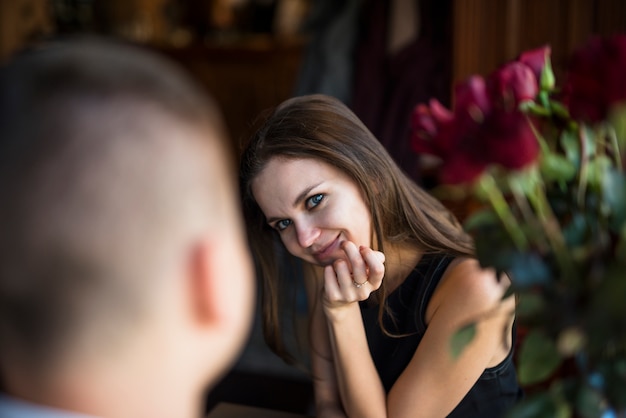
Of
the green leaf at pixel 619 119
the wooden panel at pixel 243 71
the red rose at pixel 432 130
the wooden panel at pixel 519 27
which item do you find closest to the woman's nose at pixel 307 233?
the red rose at pixel 432 130

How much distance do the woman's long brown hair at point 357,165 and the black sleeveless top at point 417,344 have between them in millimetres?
38

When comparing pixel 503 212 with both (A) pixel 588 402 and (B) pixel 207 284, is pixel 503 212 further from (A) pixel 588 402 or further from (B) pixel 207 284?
(B) pixel 207 284

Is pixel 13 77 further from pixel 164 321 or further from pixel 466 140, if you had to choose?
pixel 466 140

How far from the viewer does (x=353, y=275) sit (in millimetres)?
1261

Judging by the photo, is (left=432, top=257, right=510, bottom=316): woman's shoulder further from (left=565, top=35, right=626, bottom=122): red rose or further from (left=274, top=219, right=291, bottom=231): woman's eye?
(left=565, top=35, right=626, bottom=122): red rose

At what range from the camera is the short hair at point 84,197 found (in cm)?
52

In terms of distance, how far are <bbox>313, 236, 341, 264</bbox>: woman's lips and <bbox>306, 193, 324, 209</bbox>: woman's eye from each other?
0.24 ft

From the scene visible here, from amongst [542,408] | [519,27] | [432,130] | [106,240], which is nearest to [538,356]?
[542,408]

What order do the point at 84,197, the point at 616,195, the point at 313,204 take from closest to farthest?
1. the point at 84,197
2. the point at 616,195
3. the point at 313,204

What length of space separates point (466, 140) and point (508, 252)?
0.10m

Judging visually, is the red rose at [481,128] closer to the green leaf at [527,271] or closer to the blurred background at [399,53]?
the green leaf at [527,271]

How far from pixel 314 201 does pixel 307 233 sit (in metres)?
0.06

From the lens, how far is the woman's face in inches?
52.4

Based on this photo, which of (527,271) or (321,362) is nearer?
(527,271)
